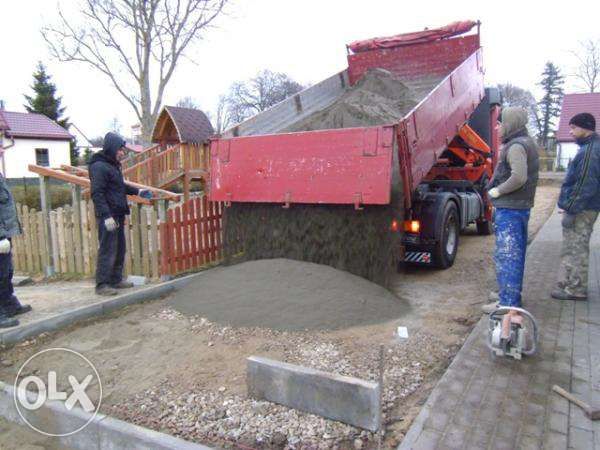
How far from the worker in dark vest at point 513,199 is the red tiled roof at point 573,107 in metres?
35.9

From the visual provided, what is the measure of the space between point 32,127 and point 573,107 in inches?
1566

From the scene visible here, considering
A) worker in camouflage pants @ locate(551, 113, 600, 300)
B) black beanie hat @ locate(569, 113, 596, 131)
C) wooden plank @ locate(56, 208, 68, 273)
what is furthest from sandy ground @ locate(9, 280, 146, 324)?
black beanie hat @ locate(569, 113, 596, 131)

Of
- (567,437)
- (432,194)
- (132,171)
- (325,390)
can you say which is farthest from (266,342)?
(132,171)

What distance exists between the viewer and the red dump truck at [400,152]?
5496 mm

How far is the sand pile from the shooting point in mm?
6371

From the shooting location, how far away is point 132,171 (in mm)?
17297

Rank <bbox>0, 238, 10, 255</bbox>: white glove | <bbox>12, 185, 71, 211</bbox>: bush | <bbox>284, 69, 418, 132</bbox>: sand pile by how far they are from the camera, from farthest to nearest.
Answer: <bbox>12, 185, 71, 211</bbox>: bush
<bbox>284, 69, 418, 132</bbox>: sand pile
<bbox>0, 238, 10, 255</bbox>: white glove

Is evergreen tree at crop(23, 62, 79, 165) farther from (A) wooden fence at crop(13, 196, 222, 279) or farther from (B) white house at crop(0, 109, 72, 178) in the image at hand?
(A) wooden fence at crop(13, 196, 222, 279)

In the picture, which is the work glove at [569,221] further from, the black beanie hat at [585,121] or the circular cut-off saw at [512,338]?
the circular cut-off saw at [512,338]

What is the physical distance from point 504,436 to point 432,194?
15.3ft

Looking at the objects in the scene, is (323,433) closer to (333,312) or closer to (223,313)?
(333,312)

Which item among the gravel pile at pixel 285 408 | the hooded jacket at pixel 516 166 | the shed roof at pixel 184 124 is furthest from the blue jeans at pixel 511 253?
the shed roof at pixel 184 124

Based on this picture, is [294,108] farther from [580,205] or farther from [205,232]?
[580,205]

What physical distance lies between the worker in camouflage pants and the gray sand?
6.05ft
